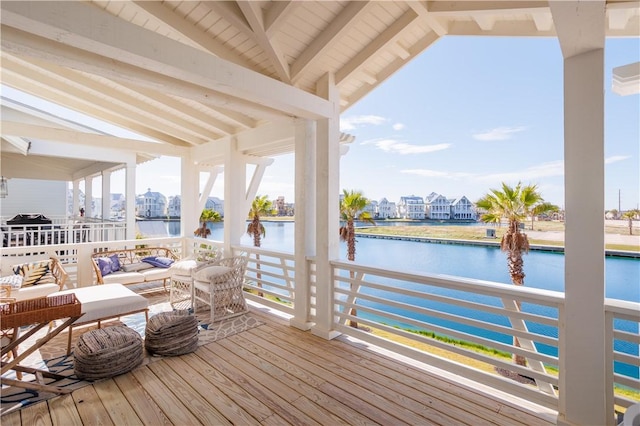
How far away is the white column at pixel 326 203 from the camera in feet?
11.3

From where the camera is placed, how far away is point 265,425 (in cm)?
200

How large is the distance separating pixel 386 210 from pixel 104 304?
10644mm

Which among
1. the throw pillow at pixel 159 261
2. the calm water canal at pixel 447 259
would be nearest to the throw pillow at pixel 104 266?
the throw pillow at pixel 159 261

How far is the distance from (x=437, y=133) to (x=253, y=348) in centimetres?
2022

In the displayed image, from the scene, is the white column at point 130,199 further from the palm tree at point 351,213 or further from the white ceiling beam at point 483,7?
the white ceiling beam at point 483,7

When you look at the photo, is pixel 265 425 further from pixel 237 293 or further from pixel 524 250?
pixel 524 250

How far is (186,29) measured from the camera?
2768 millimetres

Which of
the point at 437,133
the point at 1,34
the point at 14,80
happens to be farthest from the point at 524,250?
the point at 437,133

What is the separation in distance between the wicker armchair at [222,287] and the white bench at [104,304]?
0.82 metres

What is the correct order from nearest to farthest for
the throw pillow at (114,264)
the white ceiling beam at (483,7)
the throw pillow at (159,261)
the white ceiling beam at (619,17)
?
the white ceiling beam at (619,17) < the white ceiling beam at (483,7) < the throw pillow at (114,264) < the throw pillow at (159,261)

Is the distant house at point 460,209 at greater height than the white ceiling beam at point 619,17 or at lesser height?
lesser

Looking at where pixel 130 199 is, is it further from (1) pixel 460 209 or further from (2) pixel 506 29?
(1) pixel 460 209

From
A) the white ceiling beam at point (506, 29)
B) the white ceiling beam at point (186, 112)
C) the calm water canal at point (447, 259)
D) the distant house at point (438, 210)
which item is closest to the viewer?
the white ceiling beam at point (506, 29)

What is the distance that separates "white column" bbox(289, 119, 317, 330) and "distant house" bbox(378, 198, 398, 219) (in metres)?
7.70
